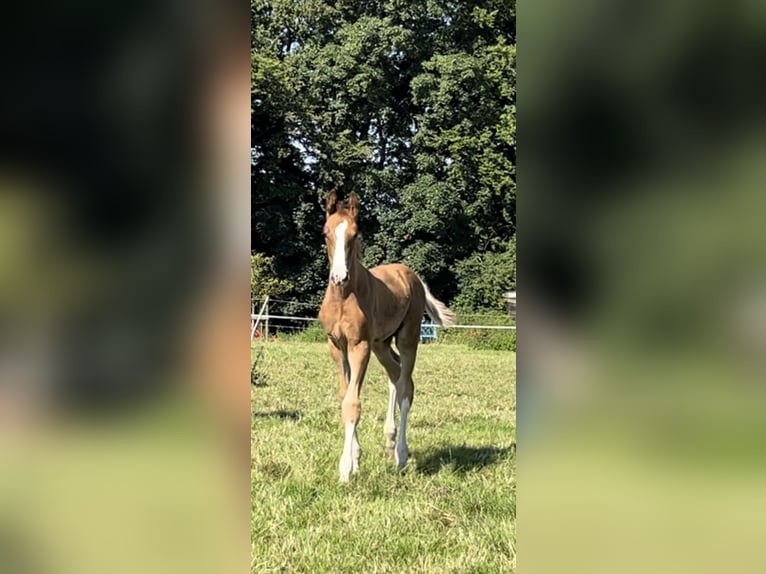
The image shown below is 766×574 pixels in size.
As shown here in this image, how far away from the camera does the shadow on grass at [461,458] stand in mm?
3936

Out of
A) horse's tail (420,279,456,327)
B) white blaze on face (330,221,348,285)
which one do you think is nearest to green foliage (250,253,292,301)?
horse's tail (420,279,456,327)

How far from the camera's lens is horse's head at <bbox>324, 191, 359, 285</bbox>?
352 centimetres

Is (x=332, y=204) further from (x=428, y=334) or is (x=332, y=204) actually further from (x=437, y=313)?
(x=428, y=334)

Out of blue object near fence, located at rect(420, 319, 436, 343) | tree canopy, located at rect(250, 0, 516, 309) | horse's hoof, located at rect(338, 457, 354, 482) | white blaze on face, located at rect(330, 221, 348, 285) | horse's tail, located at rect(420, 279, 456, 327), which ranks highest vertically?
tree canopy, located at rect(250, 0, 516, 309)

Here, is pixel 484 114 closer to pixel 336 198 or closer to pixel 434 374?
pixel 434 374

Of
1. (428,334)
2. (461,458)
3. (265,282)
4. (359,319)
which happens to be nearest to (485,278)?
(428,334)

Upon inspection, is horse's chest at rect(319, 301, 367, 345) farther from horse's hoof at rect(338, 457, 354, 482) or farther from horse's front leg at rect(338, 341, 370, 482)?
horse's hoof at rect(338, 457, 354, 482)

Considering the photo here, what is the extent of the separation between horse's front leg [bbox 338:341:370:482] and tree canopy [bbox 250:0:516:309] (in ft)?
49.9

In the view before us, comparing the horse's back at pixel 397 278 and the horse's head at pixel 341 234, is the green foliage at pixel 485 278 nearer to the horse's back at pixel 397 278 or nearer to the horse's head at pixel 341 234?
the horse's back at pixel 397 278

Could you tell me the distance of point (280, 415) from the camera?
5.47 metres
